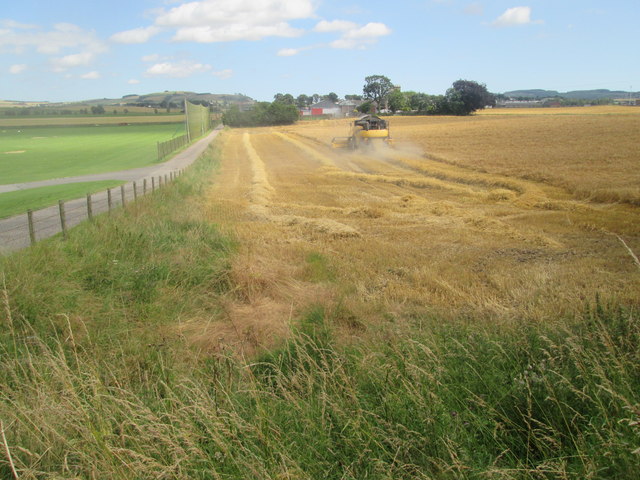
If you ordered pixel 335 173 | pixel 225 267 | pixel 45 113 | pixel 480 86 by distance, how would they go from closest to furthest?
1. pixel 225 267
2. pixel 335 173
3. pixel 480 86
4. pixel 45 113

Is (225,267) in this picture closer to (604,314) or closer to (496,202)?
(604,314)

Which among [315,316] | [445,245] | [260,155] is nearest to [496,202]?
[445,245]

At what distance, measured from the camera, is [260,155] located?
41.0 meters

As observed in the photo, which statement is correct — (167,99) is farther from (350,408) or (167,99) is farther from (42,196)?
(350,408)

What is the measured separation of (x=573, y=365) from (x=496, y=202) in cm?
1340

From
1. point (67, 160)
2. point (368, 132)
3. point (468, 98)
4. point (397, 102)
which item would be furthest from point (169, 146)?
point (397, 102)

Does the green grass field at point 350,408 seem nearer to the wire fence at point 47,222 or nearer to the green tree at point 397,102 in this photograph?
the wire fence at point 47,222

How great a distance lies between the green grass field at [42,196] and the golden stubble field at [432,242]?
18.5ft

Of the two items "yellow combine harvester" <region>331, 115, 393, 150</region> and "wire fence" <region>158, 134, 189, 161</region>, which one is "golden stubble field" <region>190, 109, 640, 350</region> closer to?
"yellow combine harvester" <region>331, 115, 393, 150</region>

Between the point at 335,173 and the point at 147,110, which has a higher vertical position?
the point at 147,110

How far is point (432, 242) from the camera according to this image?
36.1 ft

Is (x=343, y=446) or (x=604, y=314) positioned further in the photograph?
(x=604, y=314)

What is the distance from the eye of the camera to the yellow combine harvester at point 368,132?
35672mm

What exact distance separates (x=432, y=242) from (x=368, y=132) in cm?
2583
